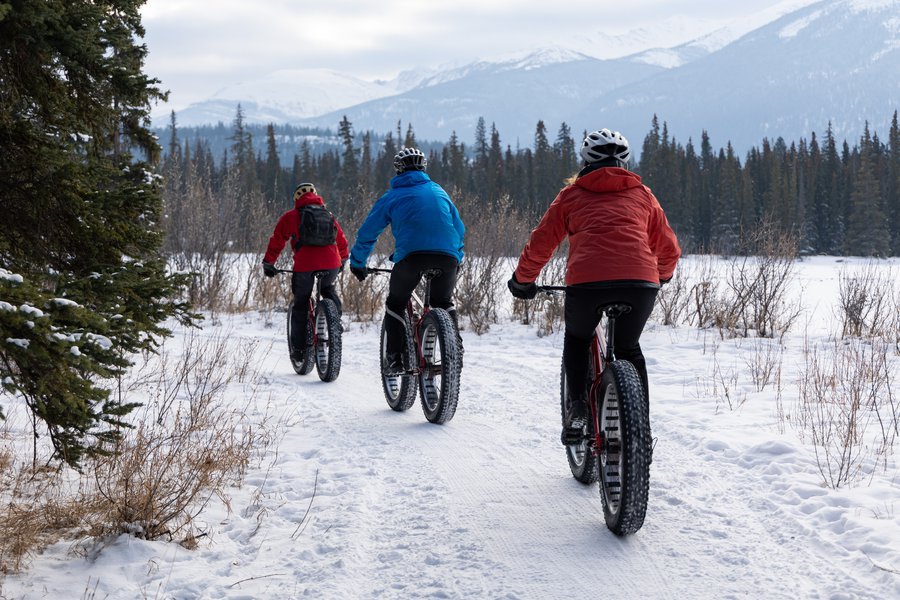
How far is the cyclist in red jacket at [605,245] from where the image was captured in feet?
14.2

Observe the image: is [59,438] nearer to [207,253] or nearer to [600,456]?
[600,456]

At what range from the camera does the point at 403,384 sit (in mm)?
7434

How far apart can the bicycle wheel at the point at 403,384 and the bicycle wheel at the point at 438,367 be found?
0.19m

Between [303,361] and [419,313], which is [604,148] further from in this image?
[303,361]

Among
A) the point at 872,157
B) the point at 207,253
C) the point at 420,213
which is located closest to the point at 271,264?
the point at 420,213

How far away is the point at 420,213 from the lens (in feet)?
22.6

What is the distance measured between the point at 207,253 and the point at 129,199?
13.9m

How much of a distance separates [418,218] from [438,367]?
1385 mm

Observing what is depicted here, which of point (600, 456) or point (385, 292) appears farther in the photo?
point (385, 292)

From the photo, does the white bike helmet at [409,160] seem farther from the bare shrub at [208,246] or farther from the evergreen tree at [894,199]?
the evergreen tree at [894,199]

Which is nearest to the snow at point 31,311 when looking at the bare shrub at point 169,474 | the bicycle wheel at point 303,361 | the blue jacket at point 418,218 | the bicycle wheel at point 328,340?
→ the bare shrub at point 169,474

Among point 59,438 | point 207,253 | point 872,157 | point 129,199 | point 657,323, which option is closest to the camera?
point 59,438

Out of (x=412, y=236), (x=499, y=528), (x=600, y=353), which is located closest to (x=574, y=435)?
(x=600, y=353)

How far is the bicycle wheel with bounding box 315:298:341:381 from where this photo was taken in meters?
9.04
